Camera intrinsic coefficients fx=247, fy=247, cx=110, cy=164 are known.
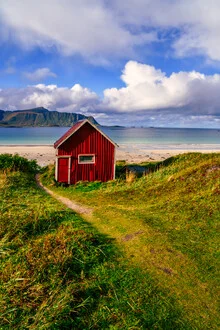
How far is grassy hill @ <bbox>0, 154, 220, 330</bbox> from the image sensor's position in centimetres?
600

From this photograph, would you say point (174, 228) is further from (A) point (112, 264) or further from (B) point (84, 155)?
Answer: (B) point (84, 155)

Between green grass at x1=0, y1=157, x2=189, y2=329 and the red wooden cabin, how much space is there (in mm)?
11664

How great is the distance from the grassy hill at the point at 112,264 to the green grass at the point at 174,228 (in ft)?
0.11

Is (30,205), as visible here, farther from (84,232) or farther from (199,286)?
(199,286)

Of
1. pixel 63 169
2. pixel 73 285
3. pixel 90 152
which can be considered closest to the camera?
pixel 73 285

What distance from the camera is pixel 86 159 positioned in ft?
74.2

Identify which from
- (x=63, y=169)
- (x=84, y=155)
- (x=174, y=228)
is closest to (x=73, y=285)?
(x=174, y=228)

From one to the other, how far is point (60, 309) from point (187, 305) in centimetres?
326

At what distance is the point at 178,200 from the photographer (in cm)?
1360

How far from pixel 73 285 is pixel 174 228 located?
550 centimetres

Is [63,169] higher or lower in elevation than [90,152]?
lower

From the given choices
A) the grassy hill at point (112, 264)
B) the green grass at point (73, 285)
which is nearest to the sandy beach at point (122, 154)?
the grassy hill at point (112, 264)

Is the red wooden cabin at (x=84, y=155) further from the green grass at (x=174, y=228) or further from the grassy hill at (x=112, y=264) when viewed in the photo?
the grassy hill at (x=112, y=264)

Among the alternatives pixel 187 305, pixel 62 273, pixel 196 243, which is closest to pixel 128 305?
pixel 187 305
